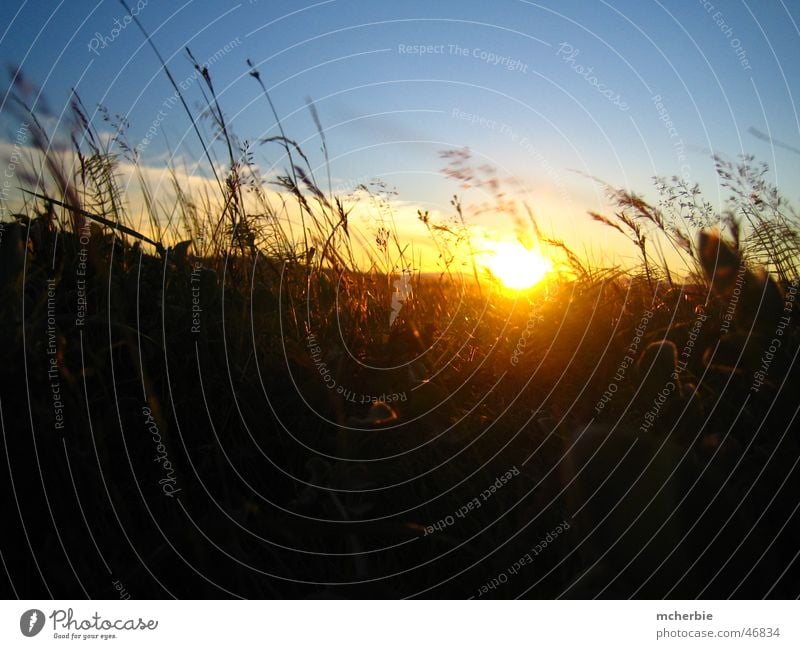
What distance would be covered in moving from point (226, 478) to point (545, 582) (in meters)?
0.76

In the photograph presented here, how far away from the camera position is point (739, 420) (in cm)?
166

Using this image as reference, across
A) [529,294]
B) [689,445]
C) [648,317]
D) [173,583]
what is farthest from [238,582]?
[648,317]

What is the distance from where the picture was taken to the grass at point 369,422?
1.40 m

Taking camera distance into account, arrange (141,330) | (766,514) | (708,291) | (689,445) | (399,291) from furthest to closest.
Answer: (399,291) < (708,291) < (141,330) < (689,445) < (766,514)

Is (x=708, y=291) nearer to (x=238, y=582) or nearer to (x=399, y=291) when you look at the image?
(x=399, y=291)

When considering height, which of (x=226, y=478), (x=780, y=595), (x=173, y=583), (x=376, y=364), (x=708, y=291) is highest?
(x=708, y=291)

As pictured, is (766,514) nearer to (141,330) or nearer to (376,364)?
(376,364)

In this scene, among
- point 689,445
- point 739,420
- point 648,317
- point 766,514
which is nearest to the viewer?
point 766,514

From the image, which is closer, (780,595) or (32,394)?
(780,595)

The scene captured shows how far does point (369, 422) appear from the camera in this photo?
1676 millimetres

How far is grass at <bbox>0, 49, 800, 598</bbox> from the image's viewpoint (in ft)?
4.58

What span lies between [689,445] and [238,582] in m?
1.02

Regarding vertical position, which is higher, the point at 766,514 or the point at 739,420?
the point at 739,420

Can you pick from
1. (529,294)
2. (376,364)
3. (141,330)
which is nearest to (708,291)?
(529,294)
